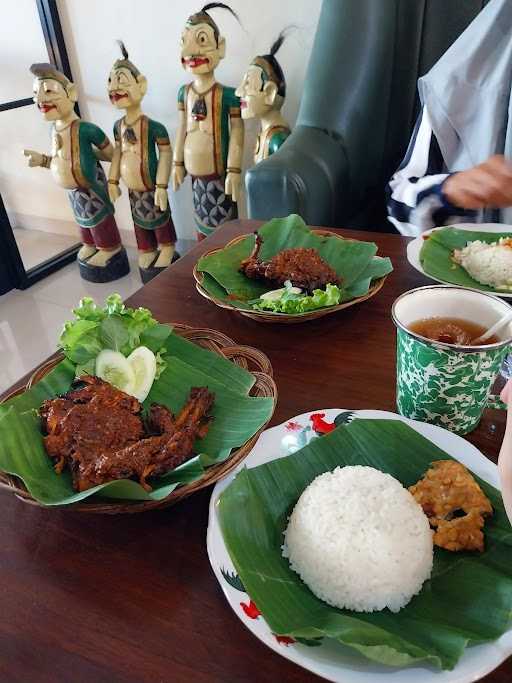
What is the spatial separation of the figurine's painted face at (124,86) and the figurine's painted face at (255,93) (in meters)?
0.54

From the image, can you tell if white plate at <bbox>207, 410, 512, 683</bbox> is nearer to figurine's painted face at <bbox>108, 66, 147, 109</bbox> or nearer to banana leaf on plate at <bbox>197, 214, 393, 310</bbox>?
banana leaf on plate at <bbox>197, 214, 393, 310</bbox>

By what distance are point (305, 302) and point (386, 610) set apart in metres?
0.56

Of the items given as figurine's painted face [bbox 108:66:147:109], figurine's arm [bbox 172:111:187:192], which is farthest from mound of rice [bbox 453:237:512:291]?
figurine's painted face [bbox 108:66:147:109]

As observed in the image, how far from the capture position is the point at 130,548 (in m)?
0.64

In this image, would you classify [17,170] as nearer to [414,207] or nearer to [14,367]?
[14,367]

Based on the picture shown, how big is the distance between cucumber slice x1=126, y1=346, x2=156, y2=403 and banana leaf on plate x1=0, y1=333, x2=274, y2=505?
1 centimetres

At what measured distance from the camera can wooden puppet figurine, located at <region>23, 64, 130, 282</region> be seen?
2.49 metres

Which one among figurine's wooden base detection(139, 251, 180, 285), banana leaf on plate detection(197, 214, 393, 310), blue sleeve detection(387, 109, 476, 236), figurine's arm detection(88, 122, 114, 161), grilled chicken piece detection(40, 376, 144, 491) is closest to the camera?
grilled chicken piece detection(40, 376, 144, 491)

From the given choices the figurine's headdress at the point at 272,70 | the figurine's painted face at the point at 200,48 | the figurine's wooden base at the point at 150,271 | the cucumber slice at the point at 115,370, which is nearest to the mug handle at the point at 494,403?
the cucumber slice at the point at 115,370

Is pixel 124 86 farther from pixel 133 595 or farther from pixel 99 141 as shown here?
pixel 133 595

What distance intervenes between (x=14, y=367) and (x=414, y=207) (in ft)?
6.08

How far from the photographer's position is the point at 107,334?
2.91ft

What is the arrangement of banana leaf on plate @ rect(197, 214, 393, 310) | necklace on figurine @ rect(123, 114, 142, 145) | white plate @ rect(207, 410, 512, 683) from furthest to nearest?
1. necklace on figurine @ rect(123, 114, 142, 145)
2. banana leaf on plate @ rect(197, 214, 393, 310)
3. white plate @ rect(207, 410, 512, 683)

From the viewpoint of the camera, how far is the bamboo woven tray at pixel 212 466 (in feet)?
2.03
